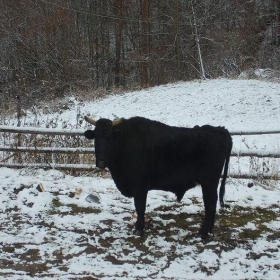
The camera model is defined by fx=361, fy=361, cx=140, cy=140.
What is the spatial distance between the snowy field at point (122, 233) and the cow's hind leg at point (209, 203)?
5.9 inches

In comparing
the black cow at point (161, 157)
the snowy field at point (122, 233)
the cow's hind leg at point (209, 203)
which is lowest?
the snowy field at point (122, 233)

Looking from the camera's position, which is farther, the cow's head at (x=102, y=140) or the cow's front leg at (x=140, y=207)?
the cow's front leg at (x=140, y=207)

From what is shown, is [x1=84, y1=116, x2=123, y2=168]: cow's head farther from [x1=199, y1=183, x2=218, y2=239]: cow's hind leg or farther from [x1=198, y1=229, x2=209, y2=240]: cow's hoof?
[x1=198, y1=229, x2=209, y2=240]: cow's hoof

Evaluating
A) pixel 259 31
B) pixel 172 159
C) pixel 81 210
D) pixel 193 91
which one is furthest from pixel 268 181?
pixel 259 31

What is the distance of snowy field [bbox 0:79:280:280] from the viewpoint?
4.30 m

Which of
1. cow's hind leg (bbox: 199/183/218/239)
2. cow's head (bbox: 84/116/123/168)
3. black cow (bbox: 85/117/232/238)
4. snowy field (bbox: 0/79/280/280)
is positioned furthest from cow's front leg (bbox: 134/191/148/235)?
cow's hind leg (bbox: 199/183/218/239)

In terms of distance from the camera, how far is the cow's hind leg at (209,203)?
509 cm

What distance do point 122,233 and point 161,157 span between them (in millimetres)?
1273

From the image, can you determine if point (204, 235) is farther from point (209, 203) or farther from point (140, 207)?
point (140, 207)

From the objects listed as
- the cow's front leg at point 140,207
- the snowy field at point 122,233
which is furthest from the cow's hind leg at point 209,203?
the cow's front leg at point 140,207

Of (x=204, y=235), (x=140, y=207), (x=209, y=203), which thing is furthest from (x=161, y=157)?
(x=204, y=235)

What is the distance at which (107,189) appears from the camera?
716 cm

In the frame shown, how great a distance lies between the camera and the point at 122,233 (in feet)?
17.5

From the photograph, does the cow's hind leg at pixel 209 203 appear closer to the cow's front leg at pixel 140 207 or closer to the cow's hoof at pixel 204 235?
the cow's hoof at pixel 204 235
